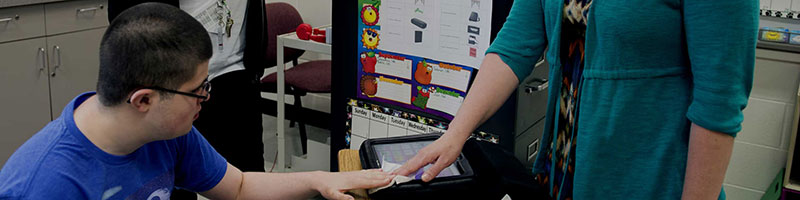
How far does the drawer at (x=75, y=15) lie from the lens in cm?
354

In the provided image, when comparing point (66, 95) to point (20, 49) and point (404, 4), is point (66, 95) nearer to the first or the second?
point (20, 49)

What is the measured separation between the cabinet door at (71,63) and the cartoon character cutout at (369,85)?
63.2 inches

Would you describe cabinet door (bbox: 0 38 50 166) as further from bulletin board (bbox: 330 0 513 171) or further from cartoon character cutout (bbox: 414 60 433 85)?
cartoon character cutout (bbox: 414 60 433 85)

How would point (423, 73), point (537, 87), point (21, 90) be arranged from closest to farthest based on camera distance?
point (537, 87) → point (423, 73) → point (21, 90)

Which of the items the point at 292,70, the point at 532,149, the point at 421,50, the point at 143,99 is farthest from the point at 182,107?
the point at 292,70

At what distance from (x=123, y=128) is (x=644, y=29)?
0.79m

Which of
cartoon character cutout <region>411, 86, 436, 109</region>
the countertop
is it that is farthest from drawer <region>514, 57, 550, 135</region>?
the countertop

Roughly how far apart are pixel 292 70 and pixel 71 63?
1091 millimetres

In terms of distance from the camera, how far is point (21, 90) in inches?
139

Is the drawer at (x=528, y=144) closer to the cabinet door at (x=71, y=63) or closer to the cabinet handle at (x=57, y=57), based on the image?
the cabinet door at (x=71, y=63)

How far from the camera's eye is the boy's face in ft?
3.80

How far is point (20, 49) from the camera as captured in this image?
3447mm

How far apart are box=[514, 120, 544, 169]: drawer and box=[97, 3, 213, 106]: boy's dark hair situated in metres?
1.50

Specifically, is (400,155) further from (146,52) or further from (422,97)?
(422,97)
